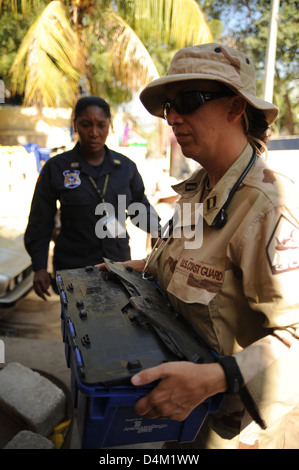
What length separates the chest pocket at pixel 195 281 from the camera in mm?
1236

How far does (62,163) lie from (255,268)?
76.9 inches

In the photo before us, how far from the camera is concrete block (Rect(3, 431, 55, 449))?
6.78ft

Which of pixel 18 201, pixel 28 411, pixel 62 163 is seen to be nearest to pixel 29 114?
pixel 18 201

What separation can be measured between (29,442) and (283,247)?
1864 millimetres

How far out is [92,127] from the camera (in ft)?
8.80

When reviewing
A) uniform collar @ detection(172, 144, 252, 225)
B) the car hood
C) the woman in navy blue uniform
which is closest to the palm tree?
the car hood

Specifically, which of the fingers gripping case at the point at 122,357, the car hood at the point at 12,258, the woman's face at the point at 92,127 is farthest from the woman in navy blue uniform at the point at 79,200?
the car hood at the point at 12,258

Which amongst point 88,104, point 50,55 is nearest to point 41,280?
point 88,104

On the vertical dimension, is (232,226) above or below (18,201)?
above

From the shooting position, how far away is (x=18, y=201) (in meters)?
9.32

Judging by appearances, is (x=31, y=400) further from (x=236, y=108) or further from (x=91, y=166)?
(x=236, y=108)

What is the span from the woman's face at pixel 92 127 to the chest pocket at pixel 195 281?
1.59 meters

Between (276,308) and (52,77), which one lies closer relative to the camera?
(276,308)

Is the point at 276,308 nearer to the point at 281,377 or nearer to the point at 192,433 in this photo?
the point at 281,377
